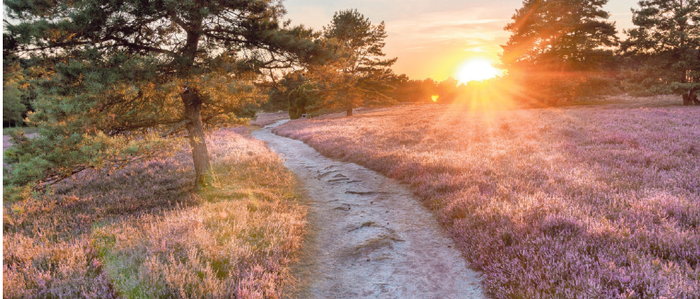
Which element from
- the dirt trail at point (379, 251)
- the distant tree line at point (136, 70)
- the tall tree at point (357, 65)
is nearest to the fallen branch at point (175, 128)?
the distant tree line at point (136, 70)

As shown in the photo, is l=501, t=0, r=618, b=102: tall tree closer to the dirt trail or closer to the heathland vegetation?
the heathland vegetation

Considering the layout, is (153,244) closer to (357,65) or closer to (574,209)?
(574,209)

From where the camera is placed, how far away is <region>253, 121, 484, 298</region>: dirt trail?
182 inches

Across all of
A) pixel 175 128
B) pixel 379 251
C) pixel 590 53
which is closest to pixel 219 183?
pixel 175 128

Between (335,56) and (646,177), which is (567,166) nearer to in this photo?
(646,177)

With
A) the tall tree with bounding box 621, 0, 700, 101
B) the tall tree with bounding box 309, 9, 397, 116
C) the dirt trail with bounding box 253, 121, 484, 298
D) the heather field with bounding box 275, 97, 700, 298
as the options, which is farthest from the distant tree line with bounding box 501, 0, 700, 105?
the dirt trail with bounding box 253, 121, 484, 298

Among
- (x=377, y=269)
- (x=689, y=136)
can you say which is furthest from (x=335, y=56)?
(x=689, y=136)

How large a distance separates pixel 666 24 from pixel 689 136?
28989 millimetres

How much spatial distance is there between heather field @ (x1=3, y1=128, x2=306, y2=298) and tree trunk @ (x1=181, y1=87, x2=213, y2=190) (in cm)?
55

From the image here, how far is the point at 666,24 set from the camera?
30.5 m

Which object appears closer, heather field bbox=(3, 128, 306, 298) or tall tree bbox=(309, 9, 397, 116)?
heather field bbox=(3, 128, 306, 298)

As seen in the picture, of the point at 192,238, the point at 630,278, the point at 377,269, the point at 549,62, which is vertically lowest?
the point at 377,269

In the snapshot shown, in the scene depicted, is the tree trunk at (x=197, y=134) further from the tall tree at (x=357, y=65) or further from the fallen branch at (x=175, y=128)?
the tall tree at (x=357, y=65)

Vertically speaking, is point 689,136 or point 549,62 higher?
point 549,62
